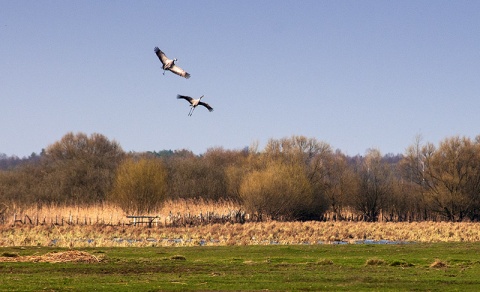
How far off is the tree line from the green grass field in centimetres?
3507

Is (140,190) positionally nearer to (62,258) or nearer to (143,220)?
(143,220)

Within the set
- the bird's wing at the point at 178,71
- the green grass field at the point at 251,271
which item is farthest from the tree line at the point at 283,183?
the bird's wing at the point at 178,71

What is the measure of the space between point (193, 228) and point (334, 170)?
33407 millimetres

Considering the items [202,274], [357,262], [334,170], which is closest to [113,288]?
[202,274]

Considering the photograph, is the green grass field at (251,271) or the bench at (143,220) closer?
the green grass field at (251,271)

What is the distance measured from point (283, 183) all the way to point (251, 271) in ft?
158

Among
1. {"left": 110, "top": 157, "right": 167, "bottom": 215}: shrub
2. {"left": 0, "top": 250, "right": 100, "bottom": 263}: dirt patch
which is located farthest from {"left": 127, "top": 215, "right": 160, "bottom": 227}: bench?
{"left": 0, "top": 250, "right": 100, "bottom": 263}: dirt patch

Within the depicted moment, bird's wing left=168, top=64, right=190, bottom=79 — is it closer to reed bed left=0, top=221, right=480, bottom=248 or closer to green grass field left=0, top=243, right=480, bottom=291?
green grass field left=0, top=243, right=480, bottom=291

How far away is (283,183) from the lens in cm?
7731

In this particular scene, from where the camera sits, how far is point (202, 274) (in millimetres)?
28203

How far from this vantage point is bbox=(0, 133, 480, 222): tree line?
7669 centimetres

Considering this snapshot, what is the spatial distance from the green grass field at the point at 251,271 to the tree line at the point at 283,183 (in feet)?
115

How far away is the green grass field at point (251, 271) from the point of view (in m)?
24.6

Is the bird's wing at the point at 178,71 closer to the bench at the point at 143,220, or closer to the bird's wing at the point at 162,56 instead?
the bird's wing at the point at 162,56
